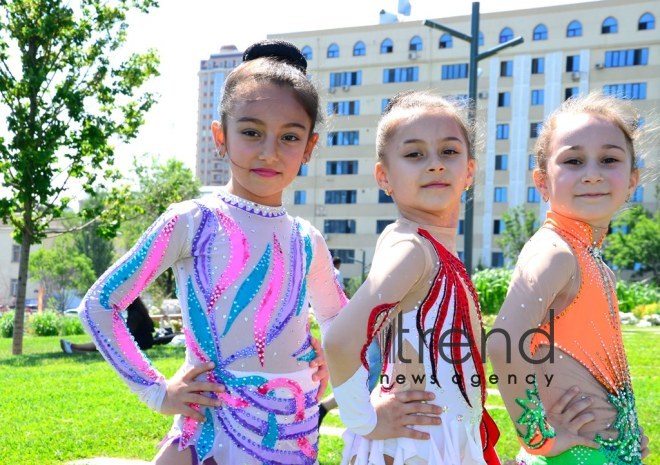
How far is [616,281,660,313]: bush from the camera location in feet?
81.4

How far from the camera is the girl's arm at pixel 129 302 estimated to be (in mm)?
2324

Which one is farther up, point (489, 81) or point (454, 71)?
point (454, 71)

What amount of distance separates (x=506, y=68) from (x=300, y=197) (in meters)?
18.7

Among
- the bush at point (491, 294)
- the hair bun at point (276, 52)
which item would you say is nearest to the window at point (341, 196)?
the bush at point (491, 294)

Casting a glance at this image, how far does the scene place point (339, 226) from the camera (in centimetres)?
5744

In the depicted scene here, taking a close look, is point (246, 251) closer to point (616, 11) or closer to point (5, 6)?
point (5, 6)

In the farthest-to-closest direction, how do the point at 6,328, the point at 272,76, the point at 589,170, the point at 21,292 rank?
1. the point at 6,328
2. the point at 21,292
3. the point at 272,76
4. the point at 589,170

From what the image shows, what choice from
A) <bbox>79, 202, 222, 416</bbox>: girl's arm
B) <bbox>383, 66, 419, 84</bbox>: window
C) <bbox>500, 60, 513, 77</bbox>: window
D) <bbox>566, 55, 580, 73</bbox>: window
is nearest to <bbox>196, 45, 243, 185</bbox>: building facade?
<bbox>383, 66, 419, 84</bbox>: window

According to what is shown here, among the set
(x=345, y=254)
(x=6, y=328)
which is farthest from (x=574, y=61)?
(x=6, y=328)

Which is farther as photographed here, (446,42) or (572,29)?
(446,42)

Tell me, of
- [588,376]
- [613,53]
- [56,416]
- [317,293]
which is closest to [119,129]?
[56,416]

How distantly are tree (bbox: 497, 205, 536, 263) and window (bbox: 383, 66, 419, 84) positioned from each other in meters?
13.5

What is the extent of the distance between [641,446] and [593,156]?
3.23 ft

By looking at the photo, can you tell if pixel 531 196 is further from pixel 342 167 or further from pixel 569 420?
pixel 569 420
